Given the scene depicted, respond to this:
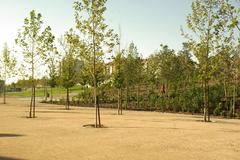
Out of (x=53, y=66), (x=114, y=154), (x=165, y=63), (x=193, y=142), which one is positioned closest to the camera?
(x=114, y=154)

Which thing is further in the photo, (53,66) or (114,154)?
(53,66)

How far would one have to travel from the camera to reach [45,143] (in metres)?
13.9

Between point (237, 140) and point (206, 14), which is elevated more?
point (206, 14)

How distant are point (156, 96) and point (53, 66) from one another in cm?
1560

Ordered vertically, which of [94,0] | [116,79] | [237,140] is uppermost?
[94,0]

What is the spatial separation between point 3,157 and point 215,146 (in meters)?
7.95

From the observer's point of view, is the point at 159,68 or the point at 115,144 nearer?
the point at 115,144

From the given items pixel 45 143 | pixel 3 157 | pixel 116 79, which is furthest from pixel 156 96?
pixel 3 157

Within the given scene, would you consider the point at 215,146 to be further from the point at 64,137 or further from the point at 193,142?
the point at 64,137

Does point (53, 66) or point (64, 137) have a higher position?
point (53, 66)

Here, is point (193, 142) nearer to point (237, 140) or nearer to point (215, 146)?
point (215, 146)

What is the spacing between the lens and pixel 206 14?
26.3m

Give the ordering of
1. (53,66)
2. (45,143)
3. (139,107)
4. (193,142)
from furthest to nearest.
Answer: (53,66)
(139,107)
(193,142)
(45,143)

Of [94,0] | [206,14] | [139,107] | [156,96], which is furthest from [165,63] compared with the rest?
[94,0]
